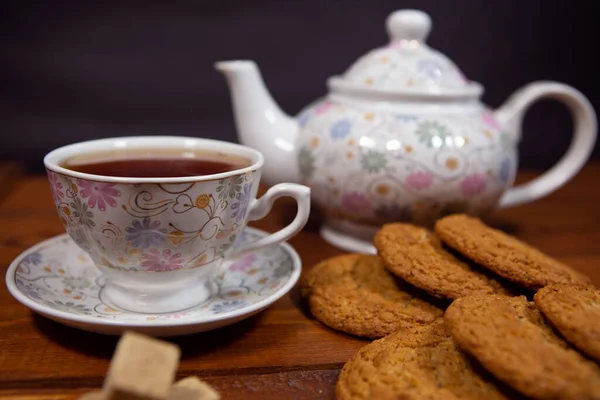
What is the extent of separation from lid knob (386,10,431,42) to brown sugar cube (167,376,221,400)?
67 cm

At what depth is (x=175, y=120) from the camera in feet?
4.99

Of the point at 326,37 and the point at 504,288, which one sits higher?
the point at 326,37

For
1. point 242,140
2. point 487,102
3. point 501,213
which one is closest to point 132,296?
point 242,140

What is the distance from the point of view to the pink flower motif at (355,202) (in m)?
0.84

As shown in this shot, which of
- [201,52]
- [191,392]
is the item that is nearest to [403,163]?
[191,392]

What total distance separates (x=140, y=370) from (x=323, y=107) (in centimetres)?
60

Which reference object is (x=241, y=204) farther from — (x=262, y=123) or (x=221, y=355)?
(x=262, y=123)

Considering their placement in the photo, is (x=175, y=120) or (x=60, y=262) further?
(x=175, y=120)

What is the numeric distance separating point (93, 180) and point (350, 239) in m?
0.47

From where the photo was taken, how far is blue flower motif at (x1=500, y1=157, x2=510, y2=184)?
2.83ft

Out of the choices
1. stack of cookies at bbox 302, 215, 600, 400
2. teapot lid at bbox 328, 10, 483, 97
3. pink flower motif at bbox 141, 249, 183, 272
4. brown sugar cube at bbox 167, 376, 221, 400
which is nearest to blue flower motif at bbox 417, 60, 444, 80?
teapot lid at bbox 328, 10, 483, 97

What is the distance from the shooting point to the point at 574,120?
3.12ft

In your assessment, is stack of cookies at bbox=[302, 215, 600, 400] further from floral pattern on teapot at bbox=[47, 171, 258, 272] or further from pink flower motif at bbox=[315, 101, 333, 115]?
pink flower motif at bbox=[315, 101, 333, 115]

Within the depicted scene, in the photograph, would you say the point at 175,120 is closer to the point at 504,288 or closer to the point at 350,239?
the point at 350,239
